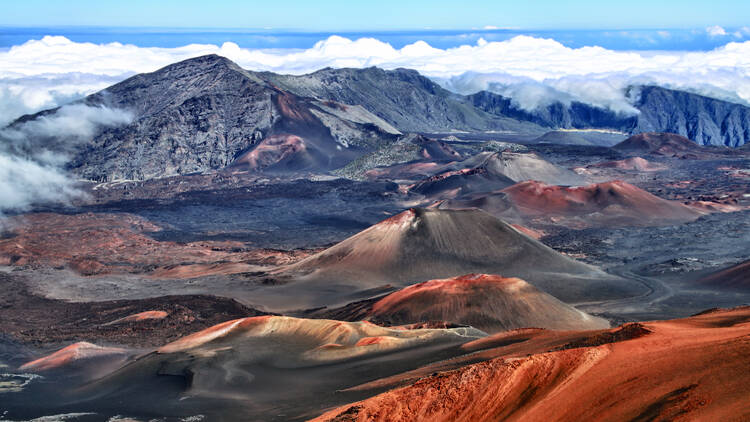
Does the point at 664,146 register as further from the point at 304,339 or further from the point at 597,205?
the point at 304,339

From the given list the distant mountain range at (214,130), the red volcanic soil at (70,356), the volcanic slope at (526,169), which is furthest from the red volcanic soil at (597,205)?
the red volcanic soil at (70,356)

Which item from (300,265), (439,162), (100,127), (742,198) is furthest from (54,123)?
(742,198)

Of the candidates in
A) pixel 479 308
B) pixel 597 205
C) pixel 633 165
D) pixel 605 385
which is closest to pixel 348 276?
pixel 479 308

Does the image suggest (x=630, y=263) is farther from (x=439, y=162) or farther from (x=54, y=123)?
(x=54, y=123)

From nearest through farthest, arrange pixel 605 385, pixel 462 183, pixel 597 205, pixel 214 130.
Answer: pixel 605 385 → pixel 597 205 → pixel 462 183 → pixel 214 130

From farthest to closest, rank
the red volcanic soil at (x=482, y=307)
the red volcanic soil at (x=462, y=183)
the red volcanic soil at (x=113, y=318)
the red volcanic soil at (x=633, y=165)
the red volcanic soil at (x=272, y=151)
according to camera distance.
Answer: the red volcanic soil at (x=633, y=165) < the red volcanic soil at (x=272, y=151) < the red volcanic soil at (x=462, y=183) < the red volcanic soil at (x=113, y=318) < the red volcanic soil at (x=482, y=307)

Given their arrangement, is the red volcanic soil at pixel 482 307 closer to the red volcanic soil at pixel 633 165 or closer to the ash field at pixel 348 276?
the ash field at pixel 348 276
